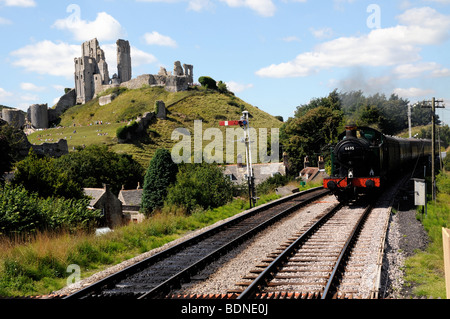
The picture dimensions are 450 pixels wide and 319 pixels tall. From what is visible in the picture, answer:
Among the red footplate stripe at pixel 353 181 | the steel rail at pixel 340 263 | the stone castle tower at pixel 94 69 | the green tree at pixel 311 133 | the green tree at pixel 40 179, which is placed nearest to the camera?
the steel rail at pixel 340 263

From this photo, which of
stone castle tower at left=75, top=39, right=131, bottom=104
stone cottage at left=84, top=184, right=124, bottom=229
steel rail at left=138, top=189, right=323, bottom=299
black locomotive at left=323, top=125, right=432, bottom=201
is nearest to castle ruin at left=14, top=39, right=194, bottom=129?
stone castle tower at left=75, top=39, right=131, bottom=104

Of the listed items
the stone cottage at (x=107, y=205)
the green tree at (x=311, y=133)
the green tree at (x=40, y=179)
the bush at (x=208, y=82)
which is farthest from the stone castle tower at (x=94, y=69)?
the green tree at (x=40, y=179)

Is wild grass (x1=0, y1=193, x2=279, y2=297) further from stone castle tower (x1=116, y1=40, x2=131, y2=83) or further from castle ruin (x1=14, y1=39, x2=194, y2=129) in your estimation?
stone castle tower (x1=116, y1=40, x2=131, y2=83)

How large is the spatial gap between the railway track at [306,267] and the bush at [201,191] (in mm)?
8891

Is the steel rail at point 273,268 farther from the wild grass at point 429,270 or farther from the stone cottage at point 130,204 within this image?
the stone cottage at point 130,204

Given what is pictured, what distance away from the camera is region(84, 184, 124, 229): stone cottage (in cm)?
3806

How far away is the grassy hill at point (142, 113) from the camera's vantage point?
86062mm

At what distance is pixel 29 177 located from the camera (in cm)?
2231

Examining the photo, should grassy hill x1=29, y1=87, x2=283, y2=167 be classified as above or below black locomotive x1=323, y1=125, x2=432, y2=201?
above

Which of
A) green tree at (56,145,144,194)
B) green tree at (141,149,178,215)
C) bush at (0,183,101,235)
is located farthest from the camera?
green tree at (56,145,144,194)

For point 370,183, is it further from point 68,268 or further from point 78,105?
point 78,105

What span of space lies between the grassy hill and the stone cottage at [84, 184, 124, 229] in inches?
1289

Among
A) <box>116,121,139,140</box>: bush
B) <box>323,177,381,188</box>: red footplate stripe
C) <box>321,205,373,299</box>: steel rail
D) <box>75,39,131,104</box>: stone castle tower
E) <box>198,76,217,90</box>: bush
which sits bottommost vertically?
<box>321,205,373,299</box>: steel rail

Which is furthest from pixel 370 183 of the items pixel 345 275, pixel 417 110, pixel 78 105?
pixel 78 105
